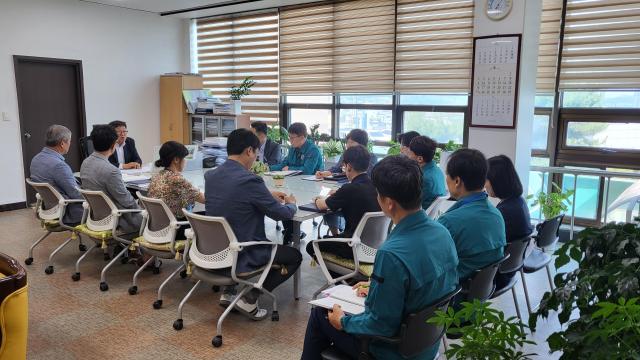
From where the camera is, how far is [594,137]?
492 centimetres

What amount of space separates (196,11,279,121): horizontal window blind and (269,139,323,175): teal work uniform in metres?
2.12

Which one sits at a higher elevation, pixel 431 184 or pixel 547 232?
pixel 431 184

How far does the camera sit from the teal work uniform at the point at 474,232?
2.30 m

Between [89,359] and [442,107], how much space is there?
462cm

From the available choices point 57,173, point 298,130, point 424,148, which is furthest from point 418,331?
point 298,130

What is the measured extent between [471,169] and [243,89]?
5497mm

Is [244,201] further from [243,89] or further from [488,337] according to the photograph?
[243,89]

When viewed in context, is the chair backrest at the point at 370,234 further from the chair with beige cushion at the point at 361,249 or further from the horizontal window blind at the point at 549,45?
the horizontal window blind at the point at 549,45

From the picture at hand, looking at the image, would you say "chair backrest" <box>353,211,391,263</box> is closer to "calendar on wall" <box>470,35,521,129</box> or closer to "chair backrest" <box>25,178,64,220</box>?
"calendar on wall" <box>470,35,521,129</box>

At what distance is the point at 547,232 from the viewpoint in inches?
124

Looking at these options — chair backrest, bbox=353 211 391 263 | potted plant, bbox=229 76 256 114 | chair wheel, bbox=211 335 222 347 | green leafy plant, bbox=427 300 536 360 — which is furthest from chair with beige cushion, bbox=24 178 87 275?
green leafy plant, bbox=427 300 536 360

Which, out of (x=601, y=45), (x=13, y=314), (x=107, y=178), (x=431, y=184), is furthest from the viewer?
(x=601, y=45)

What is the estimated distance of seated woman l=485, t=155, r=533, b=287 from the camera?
2.85 m

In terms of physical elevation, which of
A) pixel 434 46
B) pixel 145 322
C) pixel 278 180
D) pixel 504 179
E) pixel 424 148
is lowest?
pixel 145 322
